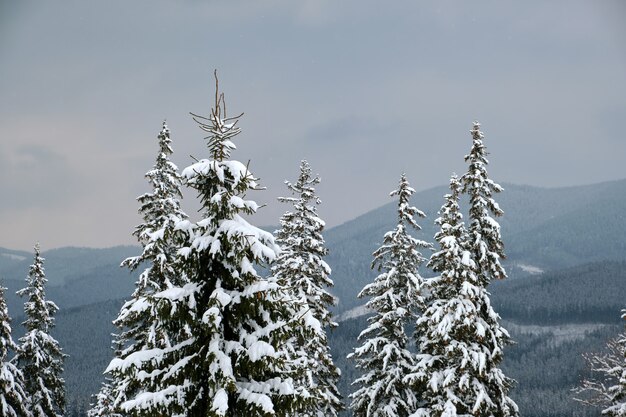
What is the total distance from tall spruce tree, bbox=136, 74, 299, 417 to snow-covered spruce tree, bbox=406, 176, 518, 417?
10.3 m

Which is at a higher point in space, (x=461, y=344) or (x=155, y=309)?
(x=155, y=309)

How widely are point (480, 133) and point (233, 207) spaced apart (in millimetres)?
14016

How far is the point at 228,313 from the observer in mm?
10641

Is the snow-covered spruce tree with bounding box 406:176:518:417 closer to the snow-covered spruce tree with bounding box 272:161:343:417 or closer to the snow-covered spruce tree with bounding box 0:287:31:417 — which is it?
the snow-covered spruce tree with bounding box 272:161:343:417

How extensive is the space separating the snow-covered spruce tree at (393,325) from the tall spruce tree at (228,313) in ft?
45.6

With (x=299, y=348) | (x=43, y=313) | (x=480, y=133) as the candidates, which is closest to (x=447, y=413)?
(x=299, y=348)

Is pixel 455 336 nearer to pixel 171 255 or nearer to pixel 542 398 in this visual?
pixel 171 255

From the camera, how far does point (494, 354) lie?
779 inches

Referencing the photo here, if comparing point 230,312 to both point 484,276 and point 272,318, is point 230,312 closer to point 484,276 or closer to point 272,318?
point 272,318

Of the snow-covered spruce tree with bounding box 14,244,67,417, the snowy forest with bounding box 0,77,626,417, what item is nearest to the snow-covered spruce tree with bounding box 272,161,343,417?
the snowy forest with bounding box 0,77,626,417

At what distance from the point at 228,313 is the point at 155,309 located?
4.59 ft

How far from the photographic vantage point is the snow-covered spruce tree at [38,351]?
95.7ft

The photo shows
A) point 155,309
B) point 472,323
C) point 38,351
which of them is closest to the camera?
point 155,309

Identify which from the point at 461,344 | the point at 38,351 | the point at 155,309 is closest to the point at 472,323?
the point at 461,344
